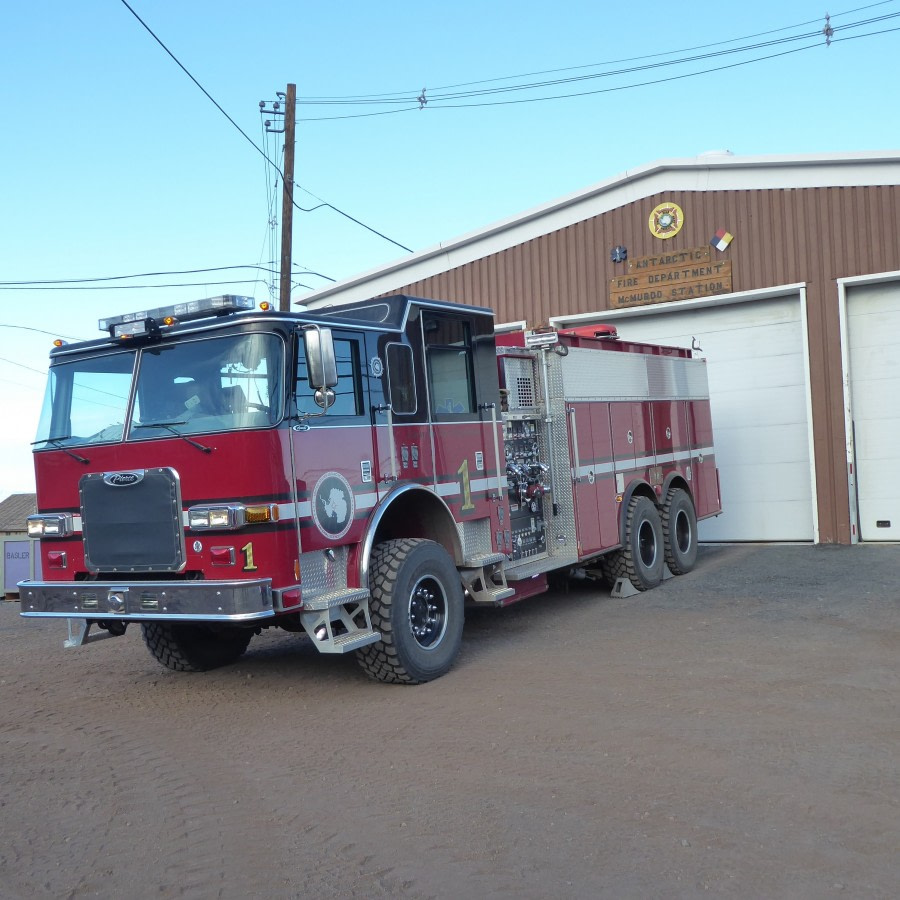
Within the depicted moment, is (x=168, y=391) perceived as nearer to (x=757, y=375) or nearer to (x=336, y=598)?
(x=336, y=598)

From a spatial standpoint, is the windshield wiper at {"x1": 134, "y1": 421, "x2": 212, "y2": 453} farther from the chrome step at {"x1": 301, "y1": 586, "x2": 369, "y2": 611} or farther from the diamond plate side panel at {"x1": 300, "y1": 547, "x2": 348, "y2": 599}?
the chrome step at {"x1": 301, "y1": 586, "x2": 369, "y2": 611}

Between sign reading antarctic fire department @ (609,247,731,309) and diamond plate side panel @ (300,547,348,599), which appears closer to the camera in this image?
diamond plate side panel @ (300,547,348,599)

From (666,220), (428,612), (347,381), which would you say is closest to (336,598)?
(428,612)

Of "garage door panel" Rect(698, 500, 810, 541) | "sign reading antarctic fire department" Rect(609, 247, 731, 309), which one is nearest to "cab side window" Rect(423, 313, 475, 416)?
"sign reading antarctic fire department" Rect(609, 247, 731, 309)

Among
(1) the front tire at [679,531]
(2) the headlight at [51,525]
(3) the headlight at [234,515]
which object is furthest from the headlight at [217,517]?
(1) the front tire at [679,531]

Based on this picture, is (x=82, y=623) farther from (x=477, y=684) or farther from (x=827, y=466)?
(x=827, y=466)

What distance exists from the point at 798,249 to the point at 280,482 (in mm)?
10180

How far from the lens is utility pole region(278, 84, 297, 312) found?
55.9 feet

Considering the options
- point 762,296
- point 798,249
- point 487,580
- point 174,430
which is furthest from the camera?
point 762,296

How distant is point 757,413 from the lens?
49.5ft

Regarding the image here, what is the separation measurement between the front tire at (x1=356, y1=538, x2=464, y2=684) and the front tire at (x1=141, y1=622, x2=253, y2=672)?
1577 millimetres

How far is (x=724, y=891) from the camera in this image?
385cm

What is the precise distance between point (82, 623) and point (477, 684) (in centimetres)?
310

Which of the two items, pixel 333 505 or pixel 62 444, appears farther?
pixel 62 444
